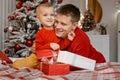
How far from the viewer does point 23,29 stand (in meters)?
3.67

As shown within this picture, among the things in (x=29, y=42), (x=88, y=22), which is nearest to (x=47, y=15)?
(x=29, y=42)

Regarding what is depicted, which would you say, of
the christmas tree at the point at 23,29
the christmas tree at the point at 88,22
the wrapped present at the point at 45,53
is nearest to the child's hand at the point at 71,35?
the wrapped present at the point at 45,53

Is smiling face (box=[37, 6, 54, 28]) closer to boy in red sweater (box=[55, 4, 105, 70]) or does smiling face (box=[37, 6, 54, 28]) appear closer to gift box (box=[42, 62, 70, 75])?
boy in red sweater (box=[55, 4, 105, 70])

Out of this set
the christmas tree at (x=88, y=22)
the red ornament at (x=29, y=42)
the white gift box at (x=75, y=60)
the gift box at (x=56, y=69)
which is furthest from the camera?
the christmas tree at (x=88, y=22)

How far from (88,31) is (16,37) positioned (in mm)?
2650

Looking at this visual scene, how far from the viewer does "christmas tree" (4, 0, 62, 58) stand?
359 cm

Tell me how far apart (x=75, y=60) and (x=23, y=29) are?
7.12ft

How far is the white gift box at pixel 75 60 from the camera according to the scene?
156 cm

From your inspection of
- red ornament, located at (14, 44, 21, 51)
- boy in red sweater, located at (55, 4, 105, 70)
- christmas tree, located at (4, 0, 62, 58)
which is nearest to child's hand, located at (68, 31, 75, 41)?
boy in red sweater, located at (55, 4, 105, 70)


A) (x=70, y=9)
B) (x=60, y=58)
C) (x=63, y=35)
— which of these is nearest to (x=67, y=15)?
(x=70, y=9)

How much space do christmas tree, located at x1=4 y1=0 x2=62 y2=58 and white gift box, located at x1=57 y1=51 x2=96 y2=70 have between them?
195 cm

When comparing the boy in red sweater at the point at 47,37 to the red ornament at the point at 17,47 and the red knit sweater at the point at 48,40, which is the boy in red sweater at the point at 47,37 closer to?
the red knit sweater at the point at 48,40

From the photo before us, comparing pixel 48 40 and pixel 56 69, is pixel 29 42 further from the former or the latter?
pixel 56 69

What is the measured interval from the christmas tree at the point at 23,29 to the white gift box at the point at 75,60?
195cm
